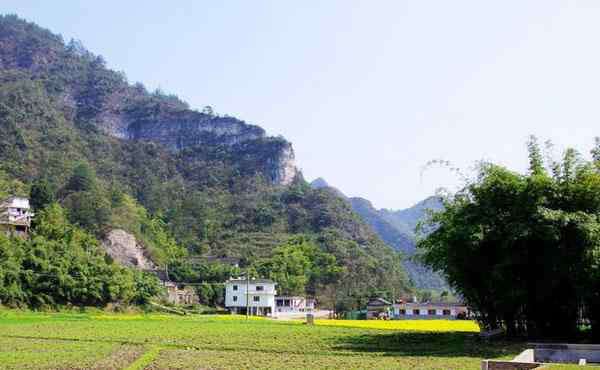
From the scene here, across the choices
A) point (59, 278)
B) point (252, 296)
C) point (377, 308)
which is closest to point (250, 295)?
point (252, 296)

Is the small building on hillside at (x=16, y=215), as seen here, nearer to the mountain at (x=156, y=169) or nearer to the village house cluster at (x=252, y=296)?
the mountain at (x=156, y=169)

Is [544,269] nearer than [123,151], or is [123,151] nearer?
[544,269]

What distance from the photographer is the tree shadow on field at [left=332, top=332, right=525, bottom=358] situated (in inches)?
784

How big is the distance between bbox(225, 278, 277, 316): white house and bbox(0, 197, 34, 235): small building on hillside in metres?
23.1

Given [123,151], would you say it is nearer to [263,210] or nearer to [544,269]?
[263,210]

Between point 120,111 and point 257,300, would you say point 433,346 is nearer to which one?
point 257,300

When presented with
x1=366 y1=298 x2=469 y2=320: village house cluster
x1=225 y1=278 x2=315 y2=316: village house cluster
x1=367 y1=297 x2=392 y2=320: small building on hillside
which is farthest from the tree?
x1=366 y1=298 x2=469 y2=320: village house cluster

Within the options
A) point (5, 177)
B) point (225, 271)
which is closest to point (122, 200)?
point (5, 177)

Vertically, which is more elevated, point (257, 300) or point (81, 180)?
point (81, 180)

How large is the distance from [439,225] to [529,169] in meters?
4.94

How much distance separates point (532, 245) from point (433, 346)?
211 inches

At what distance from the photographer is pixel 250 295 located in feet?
241

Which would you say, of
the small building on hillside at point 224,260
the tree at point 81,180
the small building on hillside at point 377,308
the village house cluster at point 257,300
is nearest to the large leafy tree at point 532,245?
the village house cluster at point 257,300

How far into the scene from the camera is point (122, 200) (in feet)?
313
